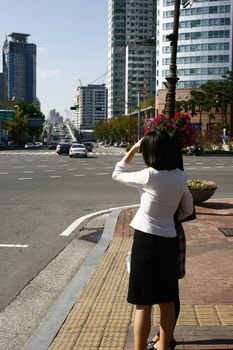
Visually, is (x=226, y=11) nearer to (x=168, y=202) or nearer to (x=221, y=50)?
(x=221, y=50)

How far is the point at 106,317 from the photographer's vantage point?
202 inches

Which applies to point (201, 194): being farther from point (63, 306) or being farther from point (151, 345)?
point (151, 345)

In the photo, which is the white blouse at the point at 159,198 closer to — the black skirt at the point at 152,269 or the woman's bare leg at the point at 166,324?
the black skirt at the point at 152,269

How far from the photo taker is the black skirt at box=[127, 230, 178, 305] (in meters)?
3.78

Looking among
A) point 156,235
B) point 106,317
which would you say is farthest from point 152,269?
point 106,317

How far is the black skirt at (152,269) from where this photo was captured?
3775 millimetres

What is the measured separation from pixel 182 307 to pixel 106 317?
0.80 meters

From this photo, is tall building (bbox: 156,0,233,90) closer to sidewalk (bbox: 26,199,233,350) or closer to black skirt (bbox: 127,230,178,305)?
sidewalk (bbox: 26,199,233,350)

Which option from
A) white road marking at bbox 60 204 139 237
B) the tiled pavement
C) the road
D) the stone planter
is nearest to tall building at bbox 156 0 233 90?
the road

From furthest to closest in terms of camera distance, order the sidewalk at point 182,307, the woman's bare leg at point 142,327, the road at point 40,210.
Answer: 1. the road at point 40,210
2. the sidewalk at point 182,307
3. the woman's bare leg at point 142,327

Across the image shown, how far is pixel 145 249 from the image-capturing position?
3785mm

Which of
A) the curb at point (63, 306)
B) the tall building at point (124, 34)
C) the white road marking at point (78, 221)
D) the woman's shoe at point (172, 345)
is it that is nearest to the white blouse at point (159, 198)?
the woman's shoe at point (172, 345)

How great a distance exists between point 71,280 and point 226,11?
114 m

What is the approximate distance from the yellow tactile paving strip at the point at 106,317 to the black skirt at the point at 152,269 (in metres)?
0.77
